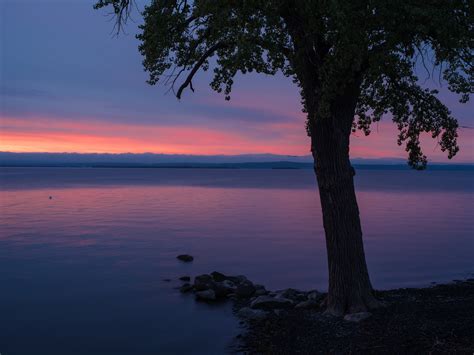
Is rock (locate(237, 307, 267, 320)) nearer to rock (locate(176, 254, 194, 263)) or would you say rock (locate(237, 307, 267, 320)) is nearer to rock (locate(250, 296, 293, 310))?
rock (locate(250, 296, 293, 310))

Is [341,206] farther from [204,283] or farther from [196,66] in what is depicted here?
[204,283]

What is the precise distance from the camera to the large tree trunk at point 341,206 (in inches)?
485

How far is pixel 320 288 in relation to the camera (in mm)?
20922

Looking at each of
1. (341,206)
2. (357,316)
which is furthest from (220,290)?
(341,206)

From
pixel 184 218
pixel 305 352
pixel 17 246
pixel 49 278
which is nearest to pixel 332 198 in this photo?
pixel 305 352

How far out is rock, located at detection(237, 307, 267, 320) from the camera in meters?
14.4

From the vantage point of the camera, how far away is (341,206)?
12.4 m

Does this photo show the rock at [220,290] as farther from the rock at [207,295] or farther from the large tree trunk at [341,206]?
the large tree trunk at [341,206]

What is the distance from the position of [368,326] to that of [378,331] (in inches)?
16.2

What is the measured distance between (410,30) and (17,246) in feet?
93.8

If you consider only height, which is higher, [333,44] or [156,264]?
[333,44]

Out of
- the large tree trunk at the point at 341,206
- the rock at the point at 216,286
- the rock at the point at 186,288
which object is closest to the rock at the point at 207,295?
the rock at the point at 216,286

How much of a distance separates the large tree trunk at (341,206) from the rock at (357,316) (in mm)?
267

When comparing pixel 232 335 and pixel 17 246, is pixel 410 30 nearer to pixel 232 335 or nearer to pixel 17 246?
pixel 232 335
